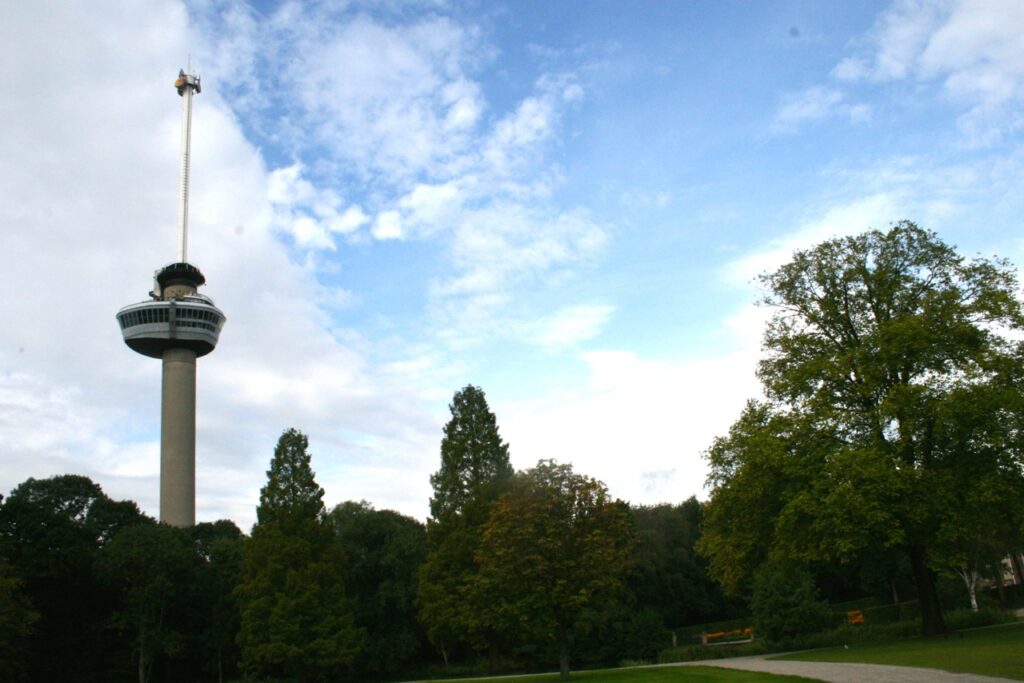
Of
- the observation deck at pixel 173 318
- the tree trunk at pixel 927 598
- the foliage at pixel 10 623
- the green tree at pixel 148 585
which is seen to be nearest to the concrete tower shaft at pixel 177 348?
the observation deck at pixel 173 318

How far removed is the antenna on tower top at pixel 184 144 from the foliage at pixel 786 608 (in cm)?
9411

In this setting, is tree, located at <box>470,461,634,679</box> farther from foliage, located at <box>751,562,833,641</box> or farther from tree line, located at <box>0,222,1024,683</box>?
foliage, located at <box>751,562,833,641</box>

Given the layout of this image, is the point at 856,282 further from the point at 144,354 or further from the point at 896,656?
the point at 144,354

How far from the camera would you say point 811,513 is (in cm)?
2891

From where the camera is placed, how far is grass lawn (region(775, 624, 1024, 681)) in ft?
61.9

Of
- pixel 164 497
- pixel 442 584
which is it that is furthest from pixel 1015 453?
pixel 164 497

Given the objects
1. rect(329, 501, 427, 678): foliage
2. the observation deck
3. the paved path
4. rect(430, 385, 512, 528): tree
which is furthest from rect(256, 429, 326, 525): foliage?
the observation deck

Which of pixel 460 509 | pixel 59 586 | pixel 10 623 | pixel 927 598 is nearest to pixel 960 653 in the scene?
pixel 927 598

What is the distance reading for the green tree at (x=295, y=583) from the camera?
145 ft

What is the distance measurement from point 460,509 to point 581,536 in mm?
17024

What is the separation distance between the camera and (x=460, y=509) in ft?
163

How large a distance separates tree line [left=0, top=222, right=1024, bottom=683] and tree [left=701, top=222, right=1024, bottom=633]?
9cm

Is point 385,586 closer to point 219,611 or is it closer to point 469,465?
point 219,611

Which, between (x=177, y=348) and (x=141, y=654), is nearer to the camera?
(x=141, y=654)
